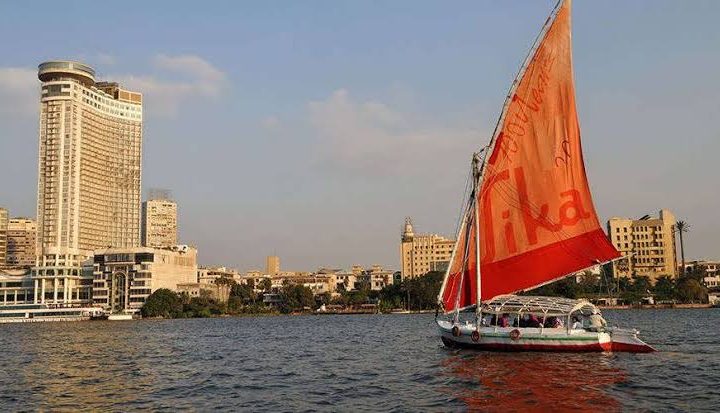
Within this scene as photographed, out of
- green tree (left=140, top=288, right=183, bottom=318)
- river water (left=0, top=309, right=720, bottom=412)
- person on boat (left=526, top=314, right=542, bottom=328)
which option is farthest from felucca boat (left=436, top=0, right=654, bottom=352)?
green tree (left=140, top=288, right=183, bottom=318)

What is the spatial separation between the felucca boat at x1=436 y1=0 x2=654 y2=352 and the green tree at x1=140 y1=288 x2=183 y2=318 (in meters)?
156

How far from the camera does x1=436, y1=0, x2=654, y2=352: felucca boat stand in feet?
145

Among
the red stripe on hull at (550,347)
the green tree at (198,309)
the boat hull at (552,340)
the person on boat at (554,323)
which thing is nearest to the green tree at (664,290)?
the green tree at (198,309)

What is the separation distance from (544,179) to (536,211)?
207 cm

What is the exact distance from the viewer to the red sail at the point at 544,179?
44.7 m

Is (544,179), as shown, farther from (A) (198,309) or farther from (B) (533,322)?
(A) (198,309)

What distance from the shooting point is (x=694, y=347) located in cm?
5100

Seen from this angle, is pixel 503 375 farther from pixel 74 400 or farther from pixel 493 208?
pixel 74 400

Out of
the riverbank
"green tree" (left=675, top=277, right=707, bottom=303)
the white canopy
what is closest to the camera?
the white canopy

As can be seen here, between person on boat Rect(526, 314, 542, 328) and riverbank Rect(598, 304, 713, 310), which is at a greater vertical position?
person on boat Rect(526, 314, 542, 328)

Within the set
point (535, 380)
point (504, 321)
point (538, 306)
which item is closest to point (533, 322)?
point (538, 306)

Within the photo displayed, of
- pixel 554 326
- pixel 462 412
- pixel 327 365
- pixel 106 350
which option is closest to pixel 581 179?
pixel 554 326

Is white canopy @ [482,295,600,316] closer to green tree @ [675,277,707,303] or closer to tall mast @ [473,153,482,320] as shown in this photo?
tall mast @ [473,153,482,320]

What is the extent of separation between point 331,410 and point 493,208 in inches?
872
